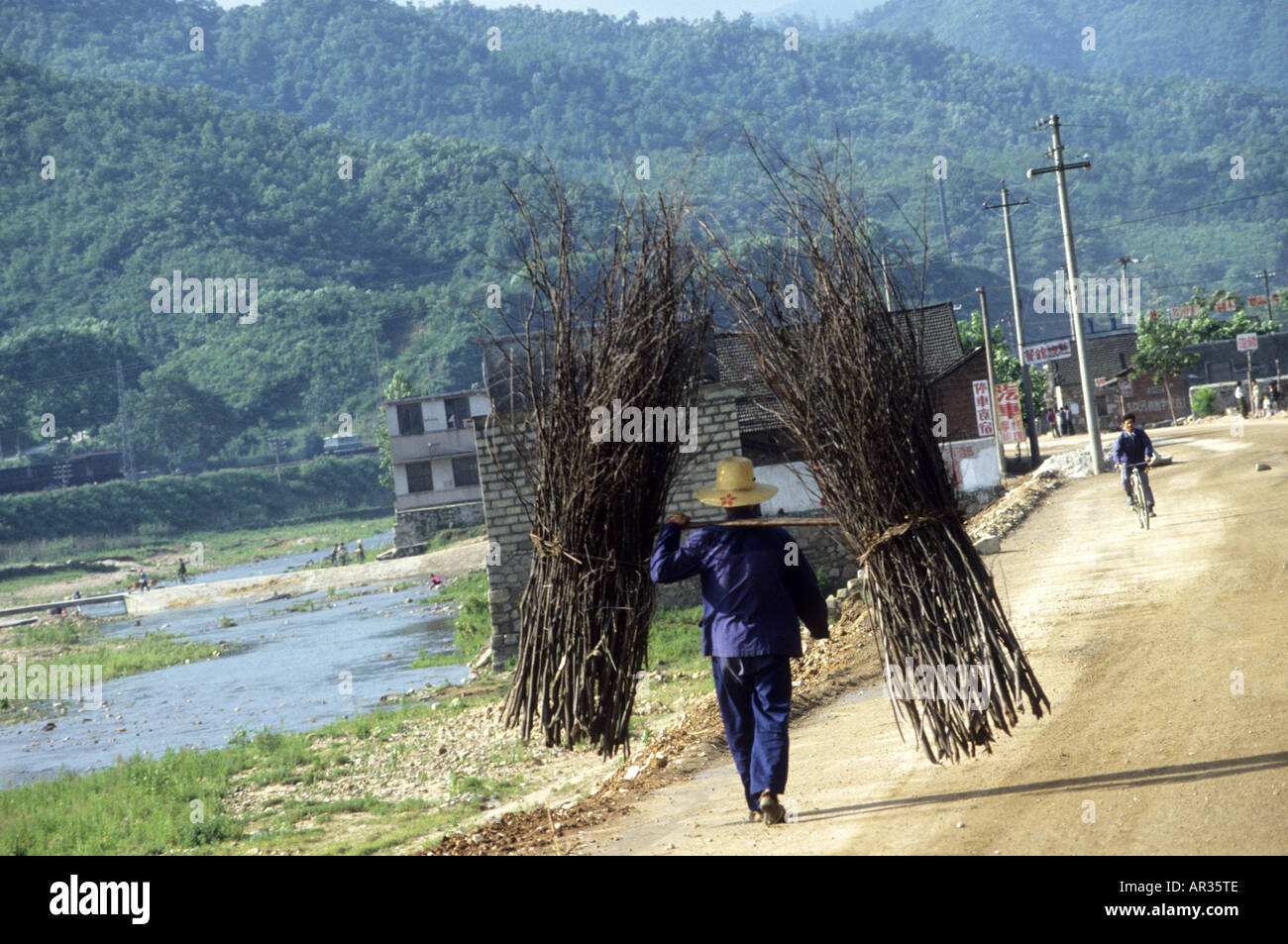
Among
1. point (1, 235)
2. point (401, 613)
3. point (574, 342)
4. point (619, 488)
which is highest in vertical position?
point (1, 235)

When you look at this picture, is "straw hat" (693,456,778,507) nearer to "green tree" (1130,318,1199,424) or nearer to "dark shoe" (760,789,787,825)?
"dark shoe" (760,789,787,825)

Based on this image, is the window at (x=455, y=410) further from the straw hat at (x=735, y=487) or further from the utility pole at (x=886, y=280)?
the straw hat at (x=735, y=487)

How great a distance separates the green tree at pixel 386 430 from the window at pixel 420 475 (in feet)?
39.5

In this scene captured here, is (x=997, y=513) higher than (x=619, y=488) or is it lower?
lower

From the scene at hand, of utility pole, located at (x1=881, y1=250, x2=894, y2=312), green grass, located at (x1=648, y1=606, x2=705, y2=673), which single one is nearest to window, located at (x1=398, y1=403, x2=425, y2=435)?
green grass, located at (x1=648, y1=606, x2=705, y2=673)

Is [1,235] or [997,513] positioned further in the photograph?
[1,235]

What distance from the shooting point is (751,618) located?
15.7 ft

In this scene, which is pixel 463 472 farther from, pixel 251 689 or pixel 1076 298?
pixel 1076 298

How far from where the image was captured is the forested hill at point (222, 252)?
80438mm

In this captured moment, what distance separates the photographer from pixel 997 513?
62.8 feet
